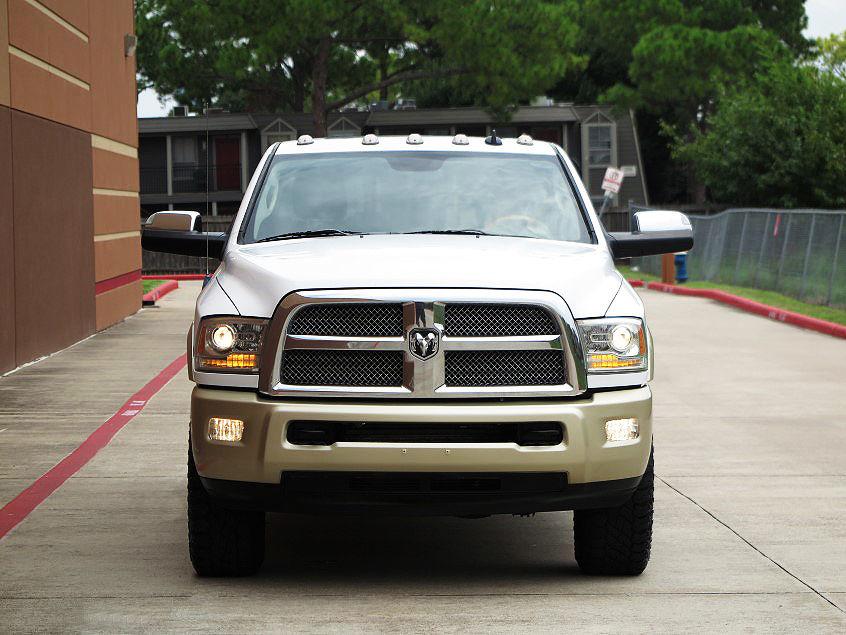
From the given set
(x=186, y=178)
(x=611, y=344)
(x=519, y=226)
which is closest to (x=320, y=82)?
(x=186, y=178)

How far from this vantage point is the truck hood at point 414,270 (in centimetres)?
611

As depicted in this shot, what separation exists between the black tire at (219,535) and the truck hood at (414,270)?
0.84m

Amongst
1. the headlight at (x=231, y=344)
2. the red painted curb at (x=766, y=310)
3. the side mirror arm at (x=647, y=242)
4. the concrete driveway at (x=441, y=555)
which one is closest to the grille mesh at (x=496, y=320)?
the headlight at (x=231, y=344)

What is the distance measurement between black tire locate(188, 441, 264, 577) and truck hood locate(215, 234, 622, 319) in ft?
2.76

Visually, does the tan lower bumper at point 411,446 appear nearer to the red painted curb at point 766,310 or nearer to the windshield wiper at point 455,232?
the windshield wiper at point 455,232

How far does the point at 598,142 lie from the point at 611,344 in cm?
5555

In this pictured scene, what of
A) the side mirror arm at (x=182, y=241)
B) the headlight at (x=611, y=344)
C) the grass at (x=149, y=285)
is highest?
the side mirror arm at (x=182, y=241)

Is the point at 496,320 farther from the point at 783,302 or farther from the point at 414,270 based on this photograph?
the point at 783,302

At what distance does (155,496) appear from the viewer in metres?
8.60

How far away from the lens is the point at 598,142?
60875 millimetres

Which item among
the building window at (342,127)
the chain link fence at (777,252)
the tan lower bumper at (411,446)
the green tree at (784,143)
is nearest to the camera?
the tan lower bumper at (411,446)

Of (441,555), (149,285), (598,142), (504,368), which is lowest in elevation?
(149,285)

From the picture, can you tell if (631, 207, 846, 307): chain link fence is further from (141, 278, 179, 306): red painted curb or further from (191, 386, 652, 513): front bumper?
(191, 386, 652, 513): front bumper

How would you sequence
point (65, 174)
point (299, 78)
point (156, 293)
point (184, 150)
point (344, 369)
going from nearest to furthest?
point (344, 369), point (65, 174), point (156, 293), point (299, 78), point (184, 150)
